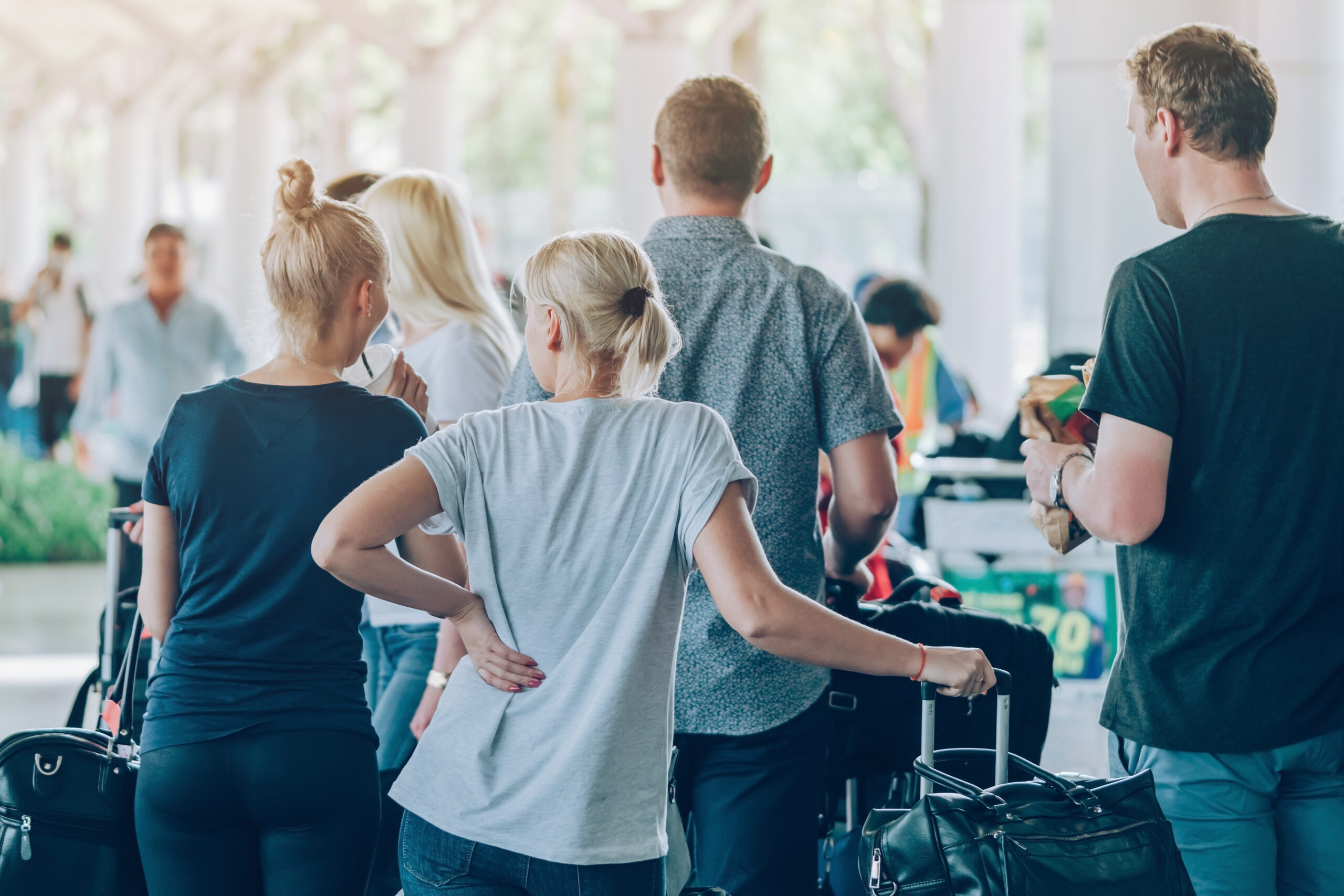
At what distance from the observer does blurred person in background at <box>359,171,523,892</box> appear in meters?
3.09

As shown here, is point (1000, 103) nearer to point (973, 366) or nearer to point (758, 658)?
point (973, 366)

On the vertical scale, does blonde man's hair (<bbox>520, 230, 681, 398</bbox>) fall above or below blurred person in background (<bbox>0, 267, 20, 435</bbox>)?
above

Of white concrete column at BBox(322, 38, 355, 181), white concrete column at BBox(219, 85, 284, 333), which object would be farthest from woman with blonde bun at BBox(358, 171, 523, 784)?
white concrete column at BBox(322, 38, 355, 181)

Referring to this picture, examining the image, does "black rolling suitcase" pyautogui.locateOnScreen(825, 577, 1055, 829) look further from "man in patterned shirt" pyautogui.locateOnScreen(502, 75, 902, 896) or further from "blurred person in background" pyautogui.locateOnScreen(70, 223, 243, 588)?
"blurred person in background" pyautogui.locateOnScreen(70, 223, 243, 588)

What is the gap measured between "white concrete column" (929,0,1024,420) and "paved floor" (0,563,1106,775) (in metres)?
5.24

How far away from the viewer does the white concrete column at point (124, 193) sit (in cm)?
2367

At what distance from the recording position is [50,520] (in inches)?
404

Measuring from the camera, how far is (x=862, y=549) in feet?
8.80

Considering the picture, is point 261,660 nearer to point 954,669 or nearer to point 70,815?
point 70,815

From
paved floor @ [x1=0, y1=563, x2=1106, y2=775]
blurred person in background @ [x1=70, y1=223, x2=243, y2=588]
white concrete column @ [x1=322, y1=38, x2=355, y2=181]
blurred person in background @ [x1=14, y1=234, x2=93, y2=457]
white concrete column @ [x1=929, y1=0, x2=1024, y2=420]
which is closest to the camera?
paved floor @ [x1=0, y1=563, x2=1106, y2=775]

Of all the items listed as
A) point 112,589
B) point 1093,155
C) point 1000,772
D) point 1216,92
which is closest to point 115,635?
point 112,589

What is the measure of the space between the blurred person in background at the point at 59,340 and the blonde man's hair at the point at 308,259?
11.4 m

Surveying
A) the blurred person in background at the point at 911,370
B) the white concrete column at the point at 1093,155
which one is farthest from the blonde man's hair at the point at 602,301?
the white concrete column at the point at 1093,155

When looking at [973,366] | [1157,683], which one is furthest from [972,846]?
[973,366]
